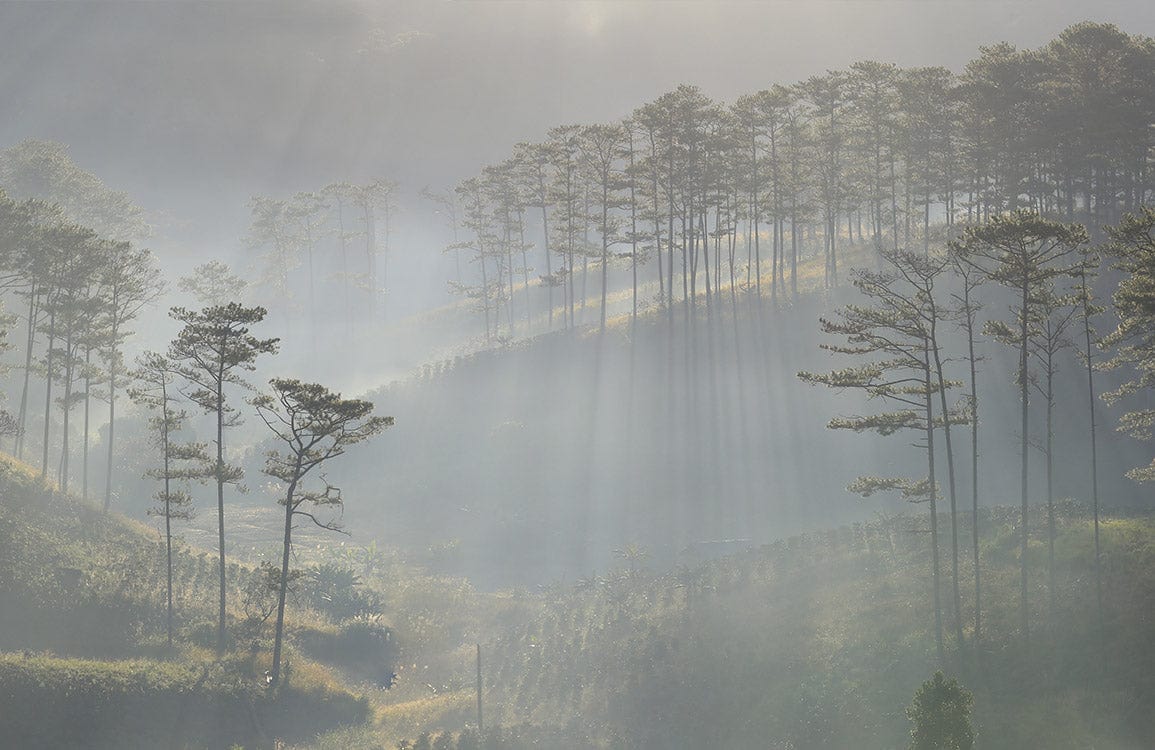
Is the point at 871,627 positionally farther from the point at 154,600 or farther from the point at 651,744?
the point at 154,600

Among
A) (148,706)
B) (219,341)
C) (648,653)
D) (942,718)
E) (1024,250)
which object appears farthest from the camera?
(648,653)

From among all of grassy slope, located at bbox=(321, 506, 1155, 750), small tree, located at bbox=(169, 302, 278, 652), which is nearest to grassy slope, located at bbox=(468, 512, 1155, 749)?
grassy slope, located at bbox=(321, 506, 1155, 750)

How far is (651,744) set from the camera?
98.4 ft

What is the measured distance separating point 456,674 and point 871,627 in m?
17.9

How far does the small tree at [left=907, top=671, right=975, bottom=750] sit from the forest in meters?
0.06

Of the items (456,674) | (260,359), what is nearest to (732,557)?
(456,674)

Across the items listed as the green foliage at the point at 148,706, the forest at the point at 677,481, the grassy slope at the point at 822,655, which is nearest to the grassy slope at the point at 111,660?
the green foliage at the point at 148,706

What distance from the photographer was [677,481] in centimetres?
5484

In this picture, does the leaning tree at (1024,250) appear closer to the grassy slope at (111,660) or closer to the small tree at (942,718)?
the small tree at (942,718)

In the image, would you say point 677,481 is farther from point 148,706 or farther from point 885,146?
point 148,706

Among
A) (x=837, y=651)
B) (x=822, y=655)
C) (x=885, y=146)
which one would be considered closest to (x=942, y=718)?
(x=837, y=651)

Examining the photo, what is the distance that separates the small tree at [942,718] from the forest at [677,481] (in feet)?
0.21

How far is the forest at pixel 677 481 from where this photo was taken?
27.8 m

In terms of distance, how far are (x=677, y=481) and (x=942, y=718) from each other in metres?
35.2
